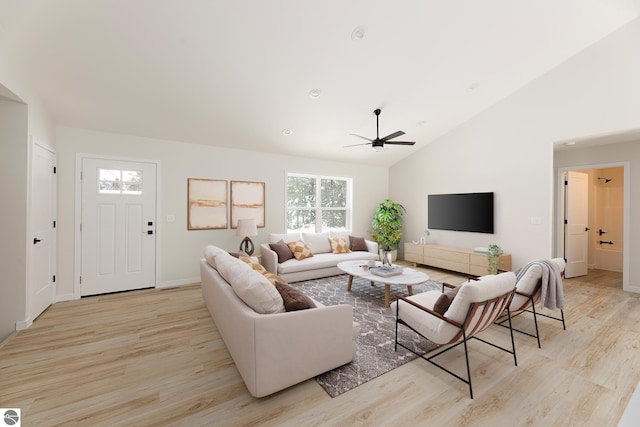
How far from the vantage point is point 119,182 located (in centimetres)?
409

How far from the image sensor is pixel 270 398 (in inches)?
72.4

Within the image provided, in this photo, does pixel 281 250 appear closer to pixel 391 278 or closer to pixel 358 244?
pixel 358 244

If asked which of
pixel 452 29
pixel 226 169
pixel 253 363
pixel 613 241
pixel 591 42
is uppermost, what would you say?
pixel 591 42

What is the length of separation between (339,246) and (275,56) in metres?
3.53

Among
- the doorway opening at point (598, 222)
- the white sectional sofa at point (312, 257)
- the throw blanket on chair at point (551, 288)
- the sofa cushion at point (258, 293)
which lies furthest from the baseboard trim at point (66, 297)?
the doorway opening at point (598, 222)

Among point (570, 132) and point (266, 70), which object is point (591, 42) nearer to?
point (570, 132)

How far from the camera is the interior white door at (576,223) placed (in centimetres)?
505

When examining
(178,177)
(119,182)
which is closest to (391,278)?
(178,177)

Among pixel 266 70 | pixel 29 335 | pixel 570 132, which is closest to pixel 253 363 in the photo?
pixel 29 335

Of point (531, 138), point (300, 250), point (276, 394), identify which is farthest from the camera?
point (300, 250)

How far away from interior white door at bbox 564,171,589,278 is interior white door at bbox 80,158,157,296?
24.6ft

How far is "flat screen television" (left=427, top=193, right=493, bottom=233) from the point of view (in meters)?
5.08

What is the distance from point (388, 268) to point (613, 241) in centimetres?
581

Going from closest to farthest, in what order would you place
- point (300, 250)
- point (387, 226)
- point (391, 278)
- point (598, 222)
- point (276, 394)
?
point (276, 394)
point (391, 278)
point (300, 250)
point (598, 222)
point (387, 226)
